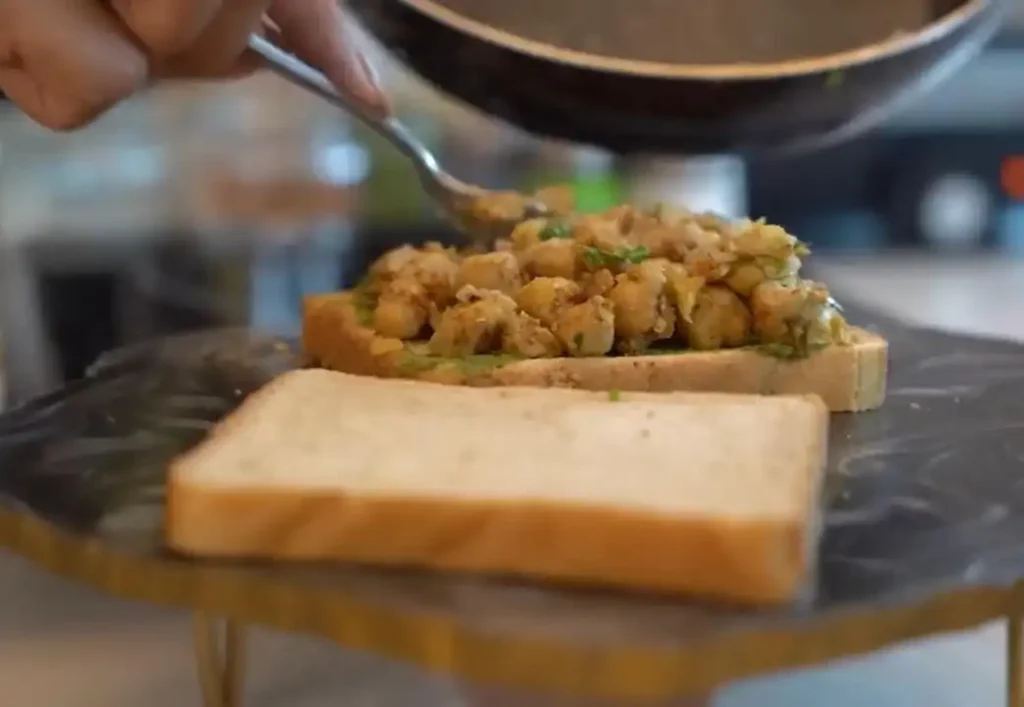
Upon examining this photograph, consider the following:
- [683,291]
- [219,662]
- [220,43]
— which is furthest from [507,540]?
[220,43]

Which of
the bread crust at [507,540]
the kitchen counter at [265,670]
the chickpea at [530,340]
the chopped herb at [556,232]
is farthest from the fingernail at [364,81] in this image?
the bread crust at [507,540]

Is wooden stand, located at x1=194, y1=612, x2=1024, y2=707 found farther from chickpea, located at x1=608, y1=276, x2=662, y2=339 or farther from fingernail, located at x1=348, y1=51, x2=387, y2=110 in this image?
fingernail, located at x1=348, y1=51, x2=387, y2=110

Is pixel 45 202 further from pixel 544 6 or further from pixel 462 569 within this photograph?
pixel 462 569

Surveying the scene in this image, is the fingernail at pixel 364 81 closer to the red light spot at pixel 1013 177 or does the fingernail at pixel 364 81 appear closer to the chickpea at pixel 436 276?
the chickpea at pixel 436 276

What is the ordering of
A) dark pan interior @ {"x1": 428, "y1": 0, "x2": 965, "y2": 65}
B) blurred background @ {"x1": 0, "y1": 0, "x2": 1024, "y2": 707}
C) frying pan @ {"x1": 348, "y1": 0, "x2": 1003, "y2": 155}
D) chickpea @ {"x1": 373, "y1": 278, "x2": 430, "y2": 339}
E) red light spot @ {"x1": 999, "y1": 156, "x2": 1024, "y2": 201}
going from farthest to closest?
red light spot @ {"x1": 999, "y1": 156, "x2": 1024, "y2": 201} < blurred background @ {"x1": 0, "y1": 0, "x2": 1024, "y2": 707} < dark pan interior @ {"x1": 428, "y1": 0, "x2": 965, "y2": 65} < frying pan @ {"x1": 348, "y1": 0, "x2": 1003, "y2": 155} < chickpea @ {"x1": 373, "y1": 278, "x2": 430, "y2": 339}

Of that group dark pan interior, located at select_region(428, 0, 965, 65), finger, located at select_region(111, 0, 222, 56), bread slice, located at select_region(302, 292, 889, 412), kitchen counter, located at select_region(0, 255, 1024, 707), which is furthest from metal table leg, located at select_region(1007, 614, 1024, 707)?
dark pan interior, located at select_region(428, 0, 965, 65)

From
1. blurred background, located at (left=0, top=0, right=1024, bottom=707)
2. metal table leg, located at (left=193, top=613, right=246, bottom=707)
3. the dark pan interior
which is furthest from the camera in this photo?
blurred background, located at (left=0, top=0, right=1024, bottom=707)
